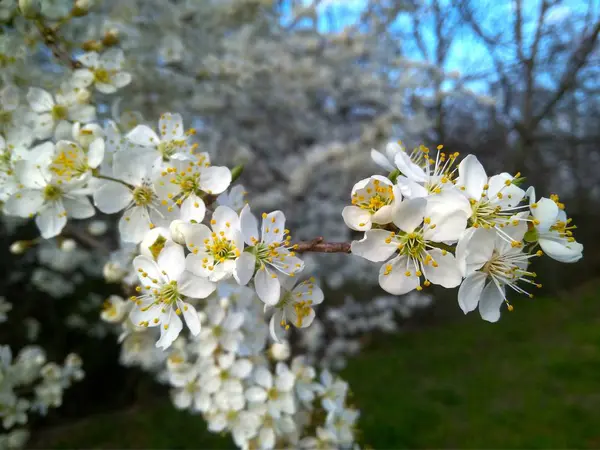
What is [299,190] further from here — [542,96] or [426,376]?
[542,96]

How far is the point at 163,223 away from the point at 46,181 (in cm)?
37

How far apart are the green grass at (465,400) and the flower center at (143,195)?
2.96 meters

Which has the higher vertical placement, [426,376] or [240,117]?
[240,117]

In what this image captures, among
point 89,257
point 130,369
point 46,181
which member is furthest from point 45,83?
point 130,369

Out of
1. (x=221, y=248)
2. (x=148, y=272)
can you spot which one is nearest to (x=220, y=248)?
(x=221, y=248)

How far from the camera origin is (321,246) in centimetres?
103

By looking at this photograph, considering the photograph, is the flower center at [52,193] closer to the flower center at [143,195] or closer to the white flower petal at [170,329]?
the flower center at [143,195]

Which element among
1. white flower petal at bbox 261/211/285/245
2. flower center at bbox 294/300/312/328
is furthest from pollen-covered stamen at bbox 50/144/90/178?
flower center at bbox 294/300/312/328

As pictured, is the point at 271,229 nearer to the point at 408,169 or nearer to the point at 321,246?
the point at 321,246

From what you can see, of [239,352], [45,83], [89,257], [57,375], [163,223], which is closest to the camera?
[163,223]

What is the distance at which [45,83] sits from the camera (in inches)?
73.1

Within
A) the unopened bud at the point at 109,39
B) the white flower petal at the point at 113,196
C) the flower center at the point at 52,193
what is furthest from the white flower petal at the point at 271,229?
the unopened bud at the point at 109,39

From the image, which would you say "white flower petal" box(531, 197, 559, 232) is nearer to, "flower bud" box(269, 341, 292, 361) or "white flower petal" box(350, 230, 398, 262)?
"white flower petal" box(350, 230, 398, 262)

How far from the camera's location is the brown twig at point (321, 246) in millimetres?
989
